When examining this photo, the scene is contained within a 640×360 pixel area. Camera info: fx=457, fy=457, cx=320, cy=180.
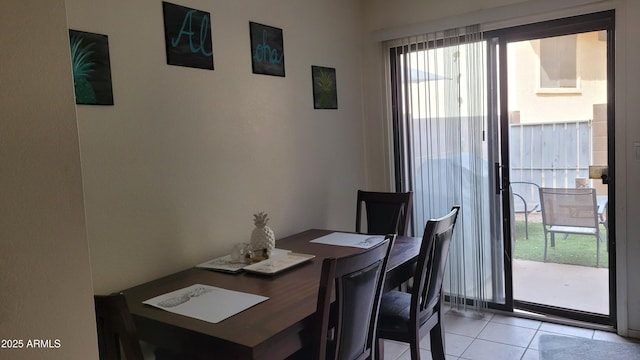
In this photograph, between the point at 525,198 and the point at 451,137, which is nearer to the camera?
the point at 525,198

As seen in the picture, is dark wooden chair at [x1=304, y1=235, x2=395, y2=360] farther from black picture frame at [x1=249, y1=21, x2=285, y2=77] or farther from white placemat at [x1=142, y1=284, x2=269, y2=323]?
black picture frame at [x1=249, y1=21, x2=285, y2=77]

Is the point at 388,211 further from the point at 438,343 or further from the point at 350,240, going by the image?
the point at 438,343

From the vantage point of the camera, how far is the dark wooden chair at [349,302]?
152 centimetres

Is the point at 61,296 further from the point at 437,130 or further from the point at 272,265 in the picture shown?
the point at 437,130

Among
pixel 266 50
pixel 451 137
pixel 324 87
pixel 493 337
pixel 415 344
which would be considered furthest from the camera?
pixel 451 137

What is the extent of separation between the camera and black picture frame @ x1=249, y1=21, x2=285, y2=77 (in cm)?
261

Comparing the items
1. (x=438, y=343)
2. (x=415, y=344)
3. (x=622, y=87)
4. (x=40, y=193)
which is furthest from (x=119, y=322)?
(x=622, y=87)

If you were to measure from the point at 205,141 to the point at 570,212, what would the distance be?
2.45 meters

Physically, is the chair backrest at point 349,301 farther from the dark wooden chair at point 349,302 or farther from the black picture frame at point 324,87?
the black picture frame at point 324,87

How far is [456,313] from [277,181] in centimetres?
173

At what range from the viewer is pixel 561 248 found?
126 inches

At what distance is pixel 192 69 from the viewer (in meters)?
2.25

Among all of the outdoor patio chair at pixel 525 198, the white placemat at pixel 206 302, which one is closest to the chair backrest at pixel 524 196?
the outdoor patio chair at pixel 525 198

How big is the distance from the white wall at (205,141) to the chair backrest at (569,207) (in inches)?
56.3
